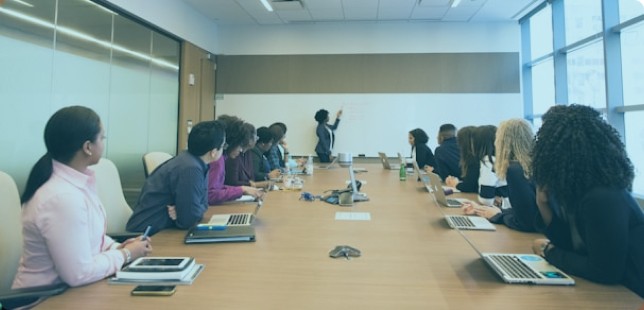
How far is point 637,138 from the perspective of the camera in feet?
13.6

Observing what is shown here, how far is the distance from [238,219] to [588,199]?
155 cm

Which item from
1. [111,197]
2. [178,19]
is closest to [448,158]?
[111,197]

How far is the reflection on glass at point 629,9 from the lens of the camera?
3.80 meters

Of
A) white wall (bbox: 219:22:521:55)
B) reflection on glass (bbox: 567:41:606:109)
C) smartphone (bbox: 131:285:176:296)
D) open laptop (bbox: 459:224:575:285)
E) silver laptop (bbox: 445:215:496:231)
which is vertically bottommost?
smartphone (bbox: 131:285:176:296)

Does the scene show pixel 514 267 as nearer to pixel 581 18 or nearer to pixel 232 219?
pixel 232 219

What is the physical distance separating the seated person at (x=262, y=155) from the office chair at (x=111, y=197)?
1.71 meters

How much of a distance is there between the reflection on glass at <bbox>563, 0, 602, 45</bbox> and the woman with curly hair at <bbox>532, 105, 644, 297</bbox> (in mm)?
4166

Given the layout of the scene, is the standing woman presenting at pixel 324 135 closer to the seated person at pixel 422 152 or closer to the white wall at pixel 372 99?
the white wall at pixel 372 99

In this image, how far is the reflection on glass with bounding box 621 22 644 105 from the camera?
3.95 meters

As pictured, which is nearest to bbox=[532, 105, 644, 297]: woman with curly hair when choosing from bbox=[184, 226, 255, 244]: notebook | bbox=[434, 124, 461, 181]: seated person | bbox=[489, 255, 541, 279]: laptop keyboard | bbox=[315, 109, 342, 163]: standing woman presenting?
bbox=[489, 255, 541, 279]: laptop keyboard

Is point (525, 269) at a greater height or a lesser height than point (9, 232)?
lesser

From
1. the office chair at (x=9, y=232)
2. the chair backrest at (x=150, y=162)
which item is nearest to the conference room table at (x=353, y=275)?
the office chair at (x=9, y=232)

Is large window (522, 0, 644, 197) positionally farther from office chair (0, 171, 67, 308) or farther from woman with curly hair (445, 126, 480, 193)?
office chair (0, 171, 67, 308)

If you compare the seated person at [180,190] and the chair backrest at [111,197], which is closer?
the seated person at [180,190]
